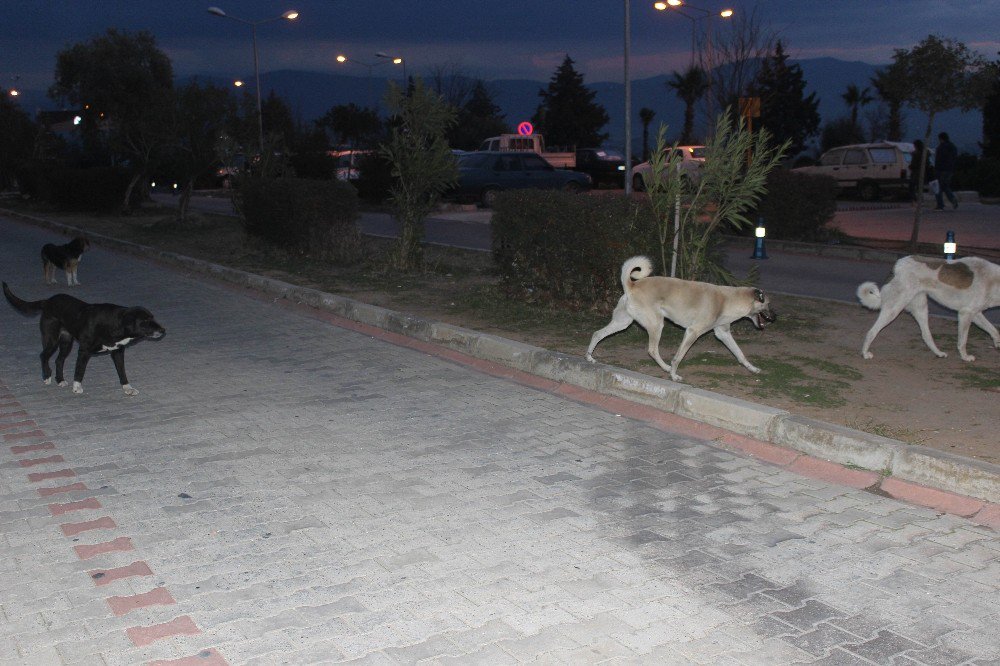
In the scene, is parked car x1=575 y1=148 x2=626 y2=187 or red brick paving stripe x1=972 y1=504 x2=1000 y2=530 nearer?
red brick paving stripe x1=972 y1=504 x2=1000 y2=530

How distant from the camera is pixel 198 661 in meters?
3.72

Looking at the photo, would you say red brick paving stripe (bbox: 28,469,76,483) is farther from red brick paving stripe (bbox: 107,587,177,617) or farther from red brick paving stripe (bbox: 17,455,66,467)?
red brick paving stripe (bbox: 107,587,177,617)

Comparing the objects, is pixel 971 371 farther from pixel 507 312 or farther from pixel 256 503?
pixel 256 503

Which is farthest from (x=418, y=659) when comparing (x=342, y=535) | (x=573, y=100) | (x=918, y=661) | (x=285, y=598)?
(x=573, y=100)

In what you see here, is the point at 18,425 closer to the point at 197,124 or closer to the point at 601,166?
the point at 197,124

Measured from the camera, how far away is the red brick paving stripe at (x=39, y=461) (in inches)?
243

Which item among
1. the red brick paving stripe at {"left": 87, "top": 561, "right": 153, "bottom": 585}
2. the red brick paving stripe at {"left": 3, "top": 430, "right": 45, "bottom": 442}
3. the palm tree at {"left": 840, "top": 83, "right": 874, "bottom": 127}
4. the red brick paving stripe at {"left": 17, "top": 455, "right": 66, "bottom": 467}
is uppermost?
the palm tree at {"left": 840, "top": 83, "right": 874, "bottom": 127}

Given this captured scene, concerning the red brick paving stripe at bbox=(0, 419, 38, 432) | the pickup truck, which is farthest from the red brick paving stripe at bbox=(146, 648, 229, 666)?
the pickup truck

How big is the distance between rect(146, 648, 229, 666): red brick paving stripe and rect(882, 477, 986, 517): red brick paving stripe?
394 centimetres

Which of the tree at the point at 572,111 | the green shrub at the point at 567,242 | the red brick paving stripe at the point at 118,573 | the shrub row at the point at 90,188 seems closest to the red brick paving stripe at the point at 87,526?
the red brick paving stripe at the point at 118,573

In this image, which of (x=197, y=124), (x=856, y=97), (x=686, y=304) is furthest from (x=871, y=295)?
(x=856, y=97)

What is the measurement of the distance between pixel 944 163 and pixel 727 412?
20333 mm

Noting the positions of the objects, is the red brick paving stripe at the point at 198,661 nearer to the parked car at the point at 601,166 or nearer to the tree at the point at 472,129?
the parked car at the point at 601,166

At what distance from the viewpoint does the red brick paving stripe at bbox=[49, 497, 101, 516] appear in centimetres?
533
